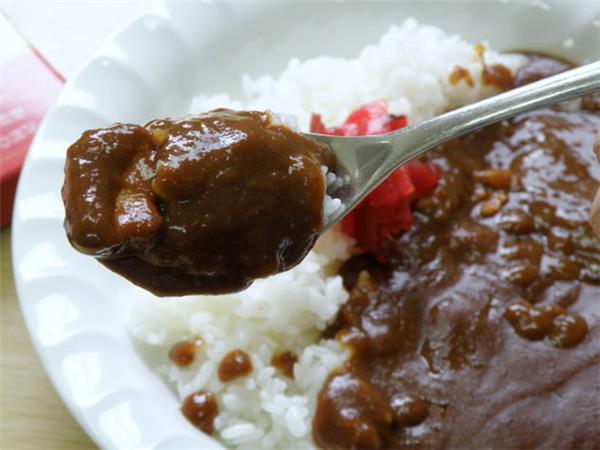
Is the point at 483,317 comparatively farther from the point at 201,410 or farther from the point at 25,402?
the point at 25,402

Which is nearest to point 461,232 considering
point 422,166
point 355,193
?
point 422,166

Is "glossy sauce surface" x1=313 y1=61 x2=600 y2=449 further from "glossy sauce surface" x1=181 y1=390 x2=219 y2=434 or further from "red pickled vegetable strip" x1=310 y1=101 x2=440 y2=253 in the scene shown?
"glossy sauce surface" x1=181 y1=390 x2=219 y2=434

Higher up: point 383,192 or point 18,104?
point 18,104

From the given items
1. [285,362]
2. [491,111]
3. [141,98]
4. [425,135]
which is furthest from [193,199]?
[141,98]

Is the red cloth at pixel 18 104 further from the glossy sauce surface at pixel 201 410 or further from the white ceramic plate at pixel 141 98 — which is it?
the glossy sauce surface at pixel 201 410

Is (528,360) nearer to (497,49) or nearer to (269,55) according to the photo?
(497,49)
